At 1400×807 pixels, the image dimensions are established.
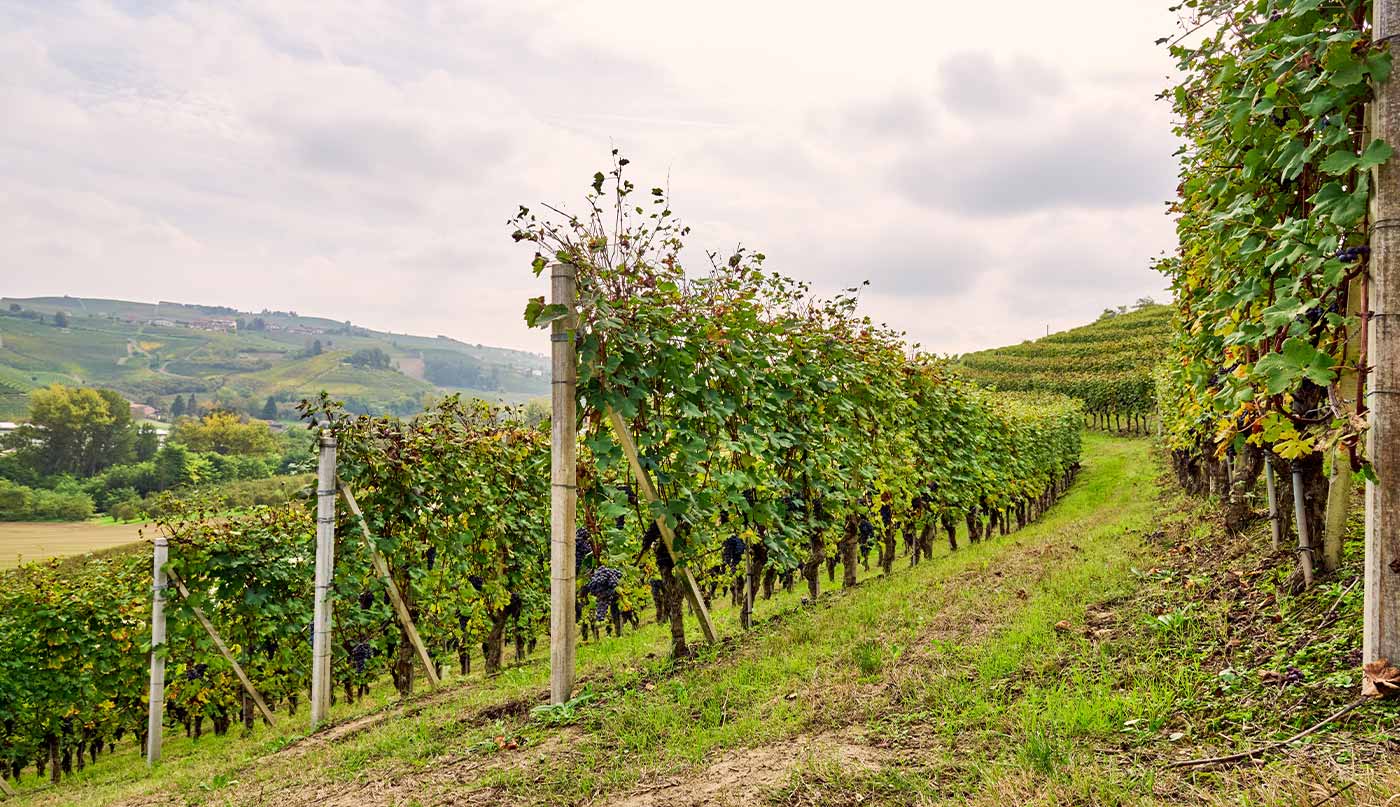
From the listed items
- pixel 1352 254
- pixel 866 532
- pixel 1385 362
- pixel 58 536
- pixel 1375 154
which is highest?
pixel 1375 154

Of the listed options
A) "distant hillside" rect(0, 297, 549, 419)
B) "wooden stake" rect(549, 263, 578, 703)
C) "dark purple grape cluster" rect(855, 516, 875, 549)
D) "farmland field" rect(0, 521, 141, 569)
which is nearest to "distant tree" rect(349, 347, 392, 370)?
"distant hillside" rect(0, 297, 549, 419)

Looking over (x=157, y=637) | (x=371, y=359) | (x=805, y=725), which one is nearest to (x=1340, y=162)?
(x=805, y=725)

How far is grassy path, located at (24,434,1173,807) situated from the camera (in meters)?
2.99

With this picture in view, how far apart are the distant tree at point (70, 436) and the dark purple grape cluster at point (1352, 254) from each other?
112 m

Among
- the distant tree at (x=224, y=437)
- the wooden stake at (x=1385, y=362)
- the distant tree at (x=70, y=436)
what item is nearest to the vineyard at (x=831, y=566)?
the wooden stake at (x=1385, y=362)

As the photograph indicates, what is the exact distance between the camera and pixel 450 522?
29.1 ft

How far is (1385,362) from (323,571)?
24.7 ft

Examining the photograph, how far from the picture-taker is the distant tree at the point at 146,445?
9131 cm

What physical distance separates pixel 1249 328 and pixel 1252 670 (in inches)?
60.0

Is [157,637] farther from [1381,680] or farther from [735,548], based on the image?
[1381,680]

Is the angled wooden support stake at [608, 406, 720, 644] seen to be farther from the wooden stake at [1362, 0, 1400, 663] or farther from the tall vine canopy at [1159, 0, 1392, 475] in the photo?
the wooden stake at [1362, 0, 1400, 663]

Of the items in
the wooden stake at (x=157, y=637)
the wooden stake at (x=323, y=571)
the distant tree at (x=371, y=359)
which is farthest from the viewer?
the distant tree at (x=371, y=359)

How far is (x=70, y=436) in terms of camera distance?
88375 mm

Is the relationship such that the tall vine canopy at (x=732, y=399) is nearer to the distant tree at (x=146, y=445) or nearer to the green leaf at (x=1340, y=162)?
the green leaf at (x=1340, y=162)
